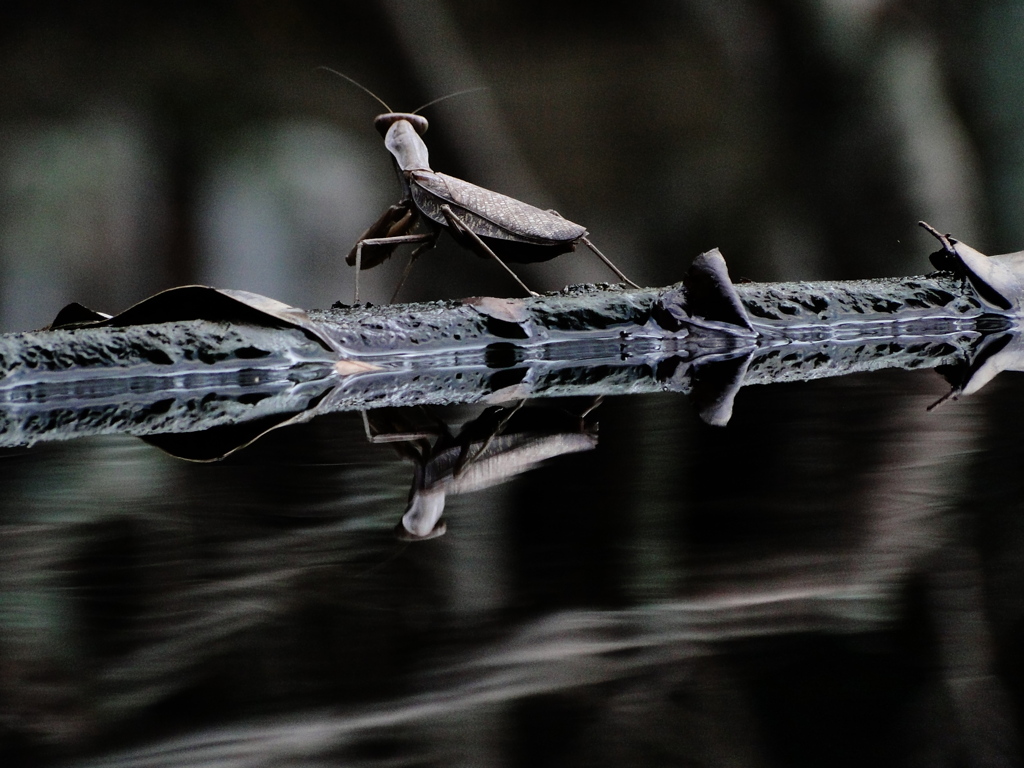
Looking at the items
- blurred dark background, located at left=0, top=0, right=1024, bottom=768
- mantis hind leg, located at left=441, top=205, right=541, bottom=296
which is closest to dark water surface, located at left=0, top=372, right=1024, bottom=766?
blurred dark background, located at left=0, top=0, right=1024, bottom=768

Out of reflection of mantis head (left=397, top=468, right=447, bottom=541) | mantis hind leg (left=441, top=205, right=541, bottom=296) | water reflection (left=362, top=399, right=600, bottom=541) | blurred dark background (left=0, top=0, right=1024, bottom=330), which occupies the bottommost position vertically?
reflection of mantis head (left=397, top=468, right=447, bottom=541)

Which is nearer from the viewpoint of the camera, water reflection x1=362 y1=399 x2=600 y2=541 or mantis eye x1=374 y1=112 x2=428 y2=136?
water reflection x1=362 y1=399 x2=600 y2=541

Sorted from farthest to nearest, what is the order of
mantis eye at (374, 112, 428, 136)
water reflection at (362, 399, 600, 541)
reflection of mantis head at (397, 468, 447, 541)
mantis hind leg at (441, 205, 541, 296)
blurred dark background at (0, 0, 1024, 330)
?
blurred dark background at (0, 0, 1024, 330), mantis eye at (374, 112, 428, 136), mantis hind leg at (441, 205, 541, 296), water reflection at (362, 399, 600, 541), reflection of mantis head at (397, 468, 447, 541)

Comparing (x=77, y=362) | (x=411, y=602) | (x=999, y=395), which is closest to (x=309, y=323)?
(x=77, y=362)

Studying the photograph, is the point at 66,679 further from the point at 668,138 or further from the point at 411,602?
the point at 668,138

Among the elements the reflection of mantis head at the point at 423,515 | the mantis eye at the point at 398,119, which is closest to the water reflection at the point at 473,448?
the reflection of mantis head at the point at 423,515

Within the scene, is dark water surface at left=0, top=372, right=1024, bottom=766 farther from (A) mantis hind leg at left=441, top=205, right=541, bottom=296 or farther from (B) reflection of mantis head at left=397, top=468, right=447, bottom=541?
(A) mantis hind leg at left=441, top=205, right=541, bottom=296
